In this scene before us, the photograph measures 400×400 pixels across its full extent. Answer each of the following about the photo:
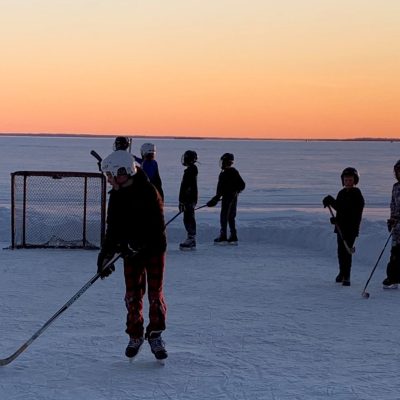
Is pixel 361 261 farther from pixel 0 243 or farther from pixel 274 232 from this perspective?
pixel 0 243

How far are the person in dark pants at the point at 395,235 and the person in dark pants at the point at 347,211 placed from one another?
0.36 m

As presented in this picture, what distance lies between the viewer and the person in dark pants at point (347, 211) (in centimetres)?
807

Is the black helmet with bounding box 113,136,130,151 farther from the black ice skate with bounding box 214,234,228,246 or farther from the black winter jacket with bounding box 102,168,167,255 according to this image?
the black winter jacket with bounding box 102,168,167,255

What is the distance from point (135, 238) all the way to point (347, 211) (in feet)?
12.5

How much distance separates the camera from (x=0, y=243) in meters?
12.0

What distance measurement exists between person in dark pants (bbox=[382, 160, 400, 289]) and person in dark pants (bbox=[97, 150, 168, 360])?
356 cm

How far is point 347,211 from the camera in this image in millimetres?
8148

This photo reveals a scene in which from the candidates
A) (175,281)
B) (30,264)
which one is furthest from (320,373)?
(30,264)

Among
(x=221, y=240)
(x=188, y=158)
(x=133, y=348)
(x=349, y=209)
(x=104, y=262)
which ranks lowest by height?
(x=221, y=240)

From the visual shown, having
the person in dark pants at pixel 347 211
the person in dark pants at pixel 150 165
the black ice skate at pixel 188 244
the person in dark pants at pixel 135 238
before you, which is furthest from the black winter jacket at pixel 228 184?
the person in dark pants at pixel 135 238

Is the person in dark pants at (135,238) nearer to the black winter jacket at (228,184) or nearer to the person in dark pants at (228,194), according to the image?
the person in dark pants at (228,194)

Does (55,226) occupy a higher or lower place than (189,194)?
lower

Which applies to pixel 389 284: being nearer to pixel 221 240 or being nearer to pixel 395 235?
pixel 395 235

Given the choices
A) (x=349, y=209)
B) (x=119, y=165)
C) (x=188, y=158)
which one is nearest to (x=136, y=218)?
(x=119, y=165)
